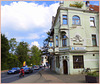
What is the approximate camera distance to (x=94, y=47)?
19.2m

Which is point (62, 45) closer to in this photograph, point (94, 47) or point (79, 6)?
point (94, 47)

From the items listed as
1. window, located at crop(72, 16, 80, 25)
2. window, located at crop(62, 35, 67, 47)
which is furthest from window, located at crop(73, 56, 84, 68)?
window, located at crop(72, 16, 80, 25)

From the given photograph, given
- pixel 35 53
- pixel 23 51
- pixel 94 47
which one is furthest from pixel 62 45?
pixel 35 53

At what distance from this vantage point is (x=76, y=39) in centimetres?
1877

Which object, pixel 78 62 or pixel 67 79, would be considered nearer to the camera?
pixel 67 79

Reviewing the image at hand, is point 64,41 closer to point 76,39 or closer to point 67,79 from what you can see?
point 76,39

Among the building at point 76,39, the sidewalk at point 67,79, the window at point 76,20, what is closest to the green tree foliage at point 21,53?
the building at point 76,39

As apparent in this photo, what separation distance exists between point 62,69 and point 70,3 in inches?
466

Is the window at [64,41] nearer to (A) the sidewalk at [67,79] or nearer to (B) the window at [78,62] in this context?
(B) the window at [78,62]

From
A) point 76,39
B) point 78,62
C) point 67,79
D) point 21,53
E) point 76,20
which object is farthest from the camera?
point 21,53

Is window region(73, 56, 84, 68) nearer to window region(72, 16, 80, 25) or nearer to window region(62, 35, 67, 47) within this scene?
window region(62, 35, 67, 47)

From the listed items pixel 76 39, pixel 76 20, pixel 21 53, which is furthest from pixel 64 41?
pixel 21 53

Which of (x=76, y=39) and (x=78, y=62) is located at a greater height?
(x=76, y=39)

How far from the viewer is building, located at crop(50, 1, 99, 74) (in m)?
18.3
